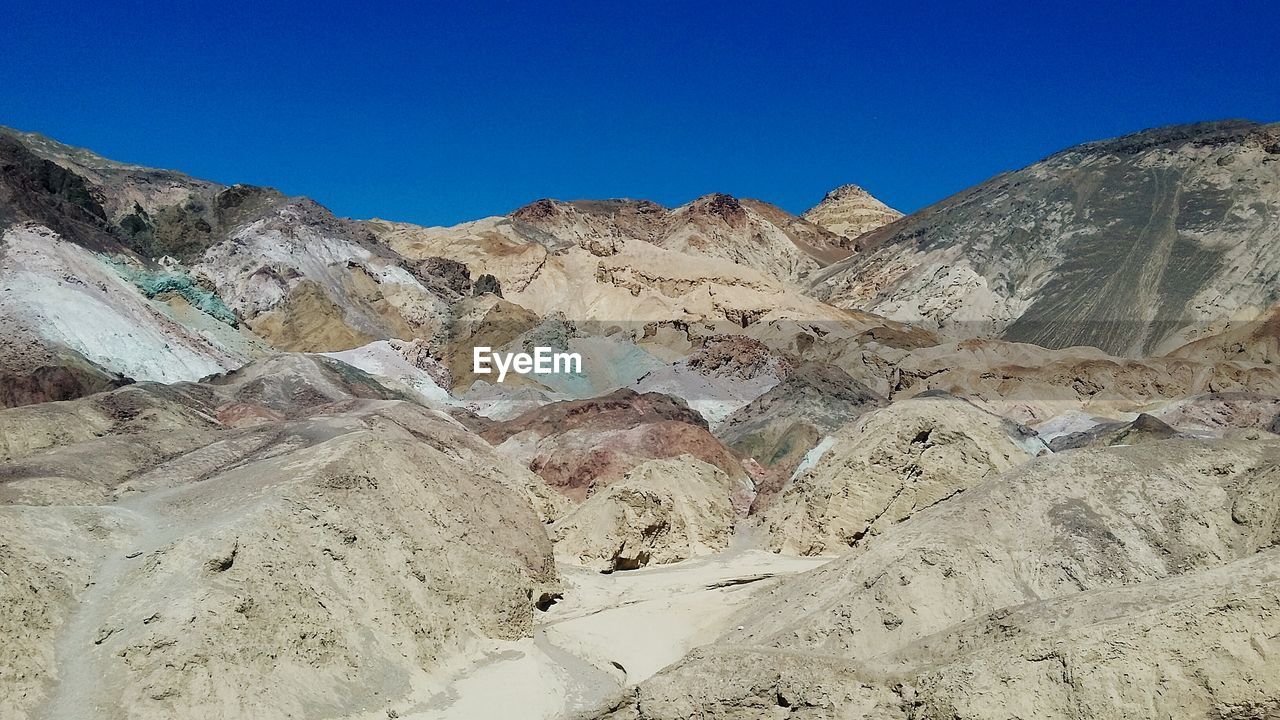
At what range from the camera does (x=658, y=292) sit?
238 ft

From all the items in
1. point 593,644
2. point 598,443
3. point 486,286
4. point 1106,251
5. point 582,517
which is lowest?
point 593,644

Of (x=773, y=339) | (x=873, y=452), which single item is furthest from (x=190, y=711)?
(x=773, y=339)

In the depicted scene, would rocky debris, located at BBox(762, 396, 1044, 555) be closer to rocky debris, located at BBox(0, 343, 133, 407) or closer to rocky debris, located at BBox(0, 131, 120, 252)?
rocky debris, located at BBox(0, 343, 133, 407)

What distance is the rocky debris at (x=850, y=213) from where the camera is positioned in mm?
132375

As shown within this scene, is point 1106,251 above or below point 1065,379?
above

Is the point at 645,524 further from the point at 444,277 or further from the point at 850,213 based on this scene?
the point at 850,213

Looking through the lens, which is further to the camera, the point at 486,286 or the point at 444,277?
the point at 486,286

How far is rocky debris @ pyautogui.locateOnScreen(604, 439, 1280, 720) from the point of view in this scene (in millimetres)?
7340

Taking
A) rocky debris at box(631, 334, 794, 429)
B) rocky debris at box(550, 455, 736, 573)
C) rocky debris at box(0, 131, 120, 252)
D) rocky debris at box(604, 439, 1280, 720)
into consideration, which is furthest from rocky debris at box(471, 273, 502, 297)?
rocky debris at box(604, 439, 1280, 720)

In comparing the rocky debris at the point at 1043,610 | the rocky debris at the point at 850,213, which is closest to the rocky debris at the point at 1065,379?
the rocky debris at the point at 1043,610

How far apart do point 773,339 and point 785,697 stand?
52.0m

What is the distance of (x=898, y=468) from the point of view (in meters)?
18.9

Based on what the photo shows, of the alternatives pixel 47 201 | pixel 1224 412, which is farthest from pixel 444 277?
pixel 1224 412

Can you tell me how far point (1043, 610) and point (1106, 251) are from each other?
232 ft
